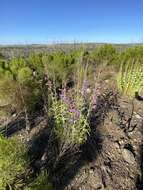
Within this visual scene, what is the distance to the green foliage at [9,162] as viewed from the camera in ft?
11.4

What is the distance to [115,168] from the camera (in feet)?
15.3

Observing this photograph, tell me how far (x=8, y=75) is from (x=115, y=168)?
3220 millimetres

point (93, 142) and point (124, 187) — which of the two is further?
point (93, 142)

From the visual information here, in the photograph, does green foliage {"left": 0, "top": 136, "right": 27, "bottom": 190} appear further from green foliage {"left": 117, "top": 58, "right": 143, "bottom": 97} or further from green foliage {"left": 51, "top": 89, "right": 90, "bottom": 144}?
green foliage {"left": 117, "top": 58, "right": 143, "bottom": 97}

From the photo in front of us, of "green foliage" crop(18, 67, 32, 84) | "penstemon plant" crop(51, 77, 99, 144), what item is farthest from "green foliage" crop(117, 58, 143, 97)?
"penstemon plant" crop(51, 77, 99, 144)

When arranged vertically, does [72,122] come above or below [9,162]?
below

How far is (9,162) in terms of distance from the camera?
11.5ft

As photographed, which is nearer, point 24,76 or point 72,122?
point 72,122

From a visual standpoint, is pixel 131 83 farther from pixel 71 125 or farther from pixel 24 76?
pixel 71 125

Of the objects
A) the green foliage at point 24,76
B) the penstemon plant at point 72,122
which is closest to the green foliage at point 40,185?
the penstemon plant at point 72,122

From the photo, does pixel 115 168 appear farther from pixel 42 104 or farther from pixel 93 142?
pixel 42 104

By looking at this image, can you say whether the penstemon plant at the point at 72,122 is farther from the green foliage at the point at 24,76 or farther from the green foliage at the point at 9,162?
the green foliage at the point at 24,76

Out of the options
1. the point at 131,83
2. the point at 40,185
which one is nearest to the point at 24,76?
the point at 131,83

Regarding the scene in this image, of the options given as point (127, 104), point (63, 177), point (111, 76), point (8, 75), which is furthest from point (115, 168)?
point (111, 76)
